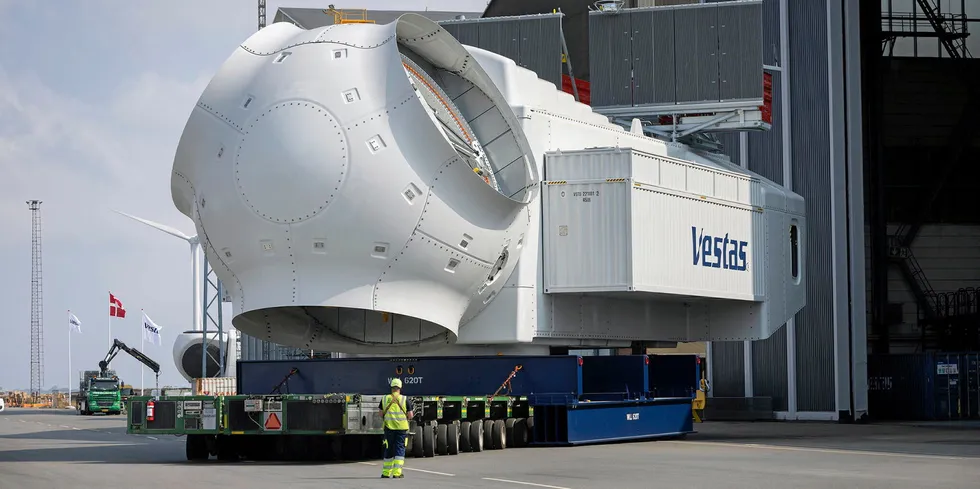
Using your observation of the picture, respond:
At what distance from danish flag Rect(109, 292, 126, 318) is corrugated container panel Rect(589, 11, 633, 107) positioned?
1635 inches

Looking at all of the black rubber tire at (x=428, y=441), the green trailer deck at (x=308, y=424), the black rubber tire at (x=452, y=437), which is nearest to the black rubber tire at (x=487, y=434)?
the green trailer deck at (x=308, y=424)

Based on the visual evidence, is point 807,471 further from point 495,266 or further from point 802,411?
point 802,411

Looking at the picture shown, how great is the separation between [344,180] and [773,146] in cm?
1910

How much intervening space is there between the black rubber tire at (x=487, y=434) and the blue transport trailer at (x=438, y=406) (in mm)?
17

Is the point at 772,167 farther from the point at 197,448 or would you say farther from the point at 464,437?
the point at 197,448

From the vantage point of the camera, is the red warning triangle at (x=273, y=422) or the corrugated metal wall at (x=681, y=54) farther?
the corrugated metal wall at (x=681, y=54)

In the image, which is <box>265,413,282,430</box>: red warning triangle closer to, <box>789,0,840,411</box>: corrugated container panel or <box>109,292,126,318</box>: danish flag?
<box>789,0,840,411</box>: corrugated container panel

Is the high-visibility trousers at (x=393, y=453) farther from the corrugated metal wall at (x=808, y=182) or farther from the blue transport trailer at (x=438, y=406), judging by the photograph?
the corrugated metal wall at (x=808, y=182)

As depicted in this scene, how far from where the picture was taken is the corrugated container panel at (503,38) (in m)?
27.6

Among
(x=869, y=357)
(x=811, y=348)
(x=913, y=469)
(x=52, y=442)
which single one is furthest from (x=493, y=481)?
(x=869, y=357)

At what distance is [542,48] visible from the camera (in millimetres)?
27375

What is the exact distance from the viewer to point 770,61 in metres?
36.0

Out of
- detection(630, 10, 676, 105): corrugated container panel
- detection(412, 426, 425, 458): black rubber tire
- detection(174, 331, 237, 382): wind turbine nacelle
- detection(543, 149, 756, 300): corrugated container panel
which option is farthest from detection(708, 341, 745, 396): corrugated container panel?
detection(174, 331, 237, 382): wind turbine nacelle

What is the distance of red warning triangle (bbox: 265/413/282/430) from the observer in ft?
63.0
